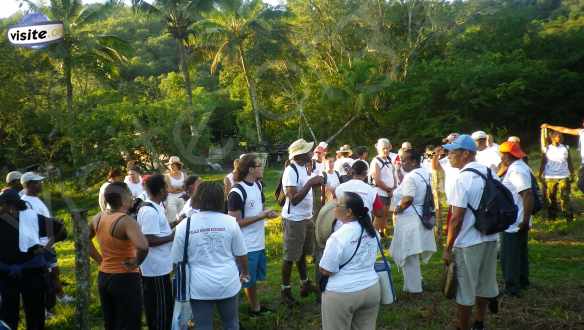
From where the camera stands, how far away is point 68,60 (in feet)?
70.4

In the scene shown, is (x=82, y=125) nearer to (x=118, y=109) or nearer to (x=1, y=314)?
(x=118, y=109)

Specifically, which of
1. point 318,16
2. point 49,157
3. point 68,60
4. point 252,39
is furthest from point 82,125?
point 318,16

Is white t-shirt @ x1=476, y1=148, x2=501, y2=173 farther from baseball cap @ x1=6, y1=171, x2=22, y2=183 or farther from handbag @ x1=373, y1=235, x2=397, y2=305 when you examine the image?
baseball cap @ x1=6, y1=171, x2=22, y2=183

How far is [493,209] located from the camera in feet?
15.7

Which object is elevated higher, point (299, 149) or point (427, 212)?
point (299, 149)

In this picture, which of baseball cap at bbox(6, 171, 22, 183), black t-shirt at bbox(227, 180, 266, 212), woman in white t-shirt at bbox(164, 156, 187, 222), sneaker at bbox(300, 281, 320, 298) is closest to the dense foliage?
woman in white t-shirt at bbox(164, 156, 187, 222)

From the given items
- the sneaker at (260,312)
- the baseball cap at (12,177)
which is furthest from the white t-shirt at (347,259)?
the baseball cap at (12,177)

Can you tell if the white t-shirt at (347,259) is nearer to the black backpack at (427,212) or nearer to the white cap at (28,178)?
the black backpack at (427,212)

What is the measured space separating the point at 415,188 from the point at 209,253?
2.98 m

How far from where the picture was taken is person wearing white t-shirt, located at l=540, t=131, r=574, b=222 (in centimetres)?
1005

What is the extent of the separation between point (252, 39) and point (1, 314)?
2906cm

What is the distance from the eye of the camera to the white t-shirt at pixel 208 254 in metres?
4.10

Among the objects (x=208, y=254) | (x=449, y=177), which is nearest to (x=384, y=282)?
(x=208, y=254)

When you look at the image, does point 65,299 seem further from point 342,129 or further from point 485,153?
point 342,129
